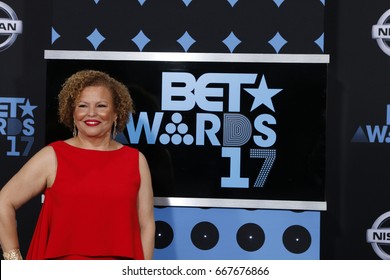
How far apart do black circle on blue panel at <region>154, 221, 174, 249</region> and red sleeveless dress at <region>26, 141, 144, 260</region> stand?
0.43m

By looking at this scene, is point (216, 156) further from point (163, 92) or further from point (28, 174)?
point (28, 174)

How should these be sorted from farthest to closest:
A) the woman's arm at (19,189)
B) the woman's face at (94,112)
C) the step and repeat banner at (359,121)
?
1. the step and repeat banner at (359,121)
2. the woman's face at (94,112)
3. the woman's arm at (19,189)

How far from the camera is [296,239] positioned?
2.81 meters

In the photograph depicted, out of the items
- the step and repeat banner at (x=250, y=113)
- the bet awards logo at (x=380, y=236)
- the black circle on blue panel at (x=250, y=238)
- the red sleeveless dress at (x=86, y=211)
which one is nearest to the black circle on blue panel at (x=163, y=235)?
the step and repeat banner at (x=250, y=113)

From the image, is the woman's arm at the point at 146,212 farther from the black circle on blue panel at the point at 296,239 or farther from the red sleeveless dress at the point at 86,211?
the black circle on blue panel at the point at 296,239

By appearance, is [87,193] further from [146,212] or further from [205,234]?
[205,234]

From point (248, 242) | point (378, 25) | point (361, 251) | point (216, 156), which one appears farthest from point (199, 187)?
point (378, 25)

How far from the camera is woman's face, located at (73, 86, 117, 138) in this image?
2.45m

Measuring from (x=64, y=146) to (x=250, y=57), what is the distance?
94 cm

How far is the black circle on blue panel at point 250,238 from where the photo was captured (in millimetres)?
2812

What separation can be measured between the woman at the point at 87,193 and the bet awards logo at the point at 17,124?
45 cm

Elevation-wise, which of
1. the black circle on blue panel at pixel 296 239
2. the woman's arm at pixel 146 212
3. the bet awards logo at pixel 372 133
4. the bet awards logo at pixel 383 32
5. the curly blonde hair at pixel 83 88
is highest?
the bet awards logo at pixel 383 32

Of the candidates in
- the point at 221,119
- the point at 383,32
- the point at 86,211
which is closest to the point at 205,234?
the point at 221,119

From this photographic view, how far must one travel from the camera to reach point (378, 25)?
280 cm
